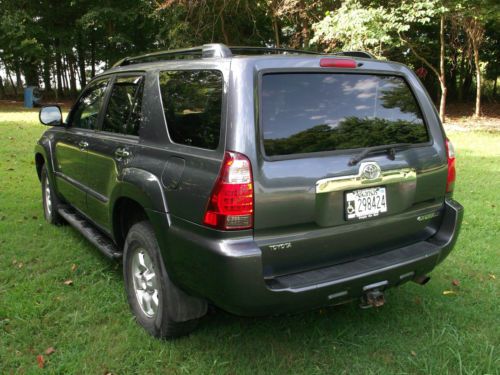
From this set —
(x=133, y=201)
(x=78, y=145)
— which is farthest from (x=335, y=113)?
(x=78, y=145)

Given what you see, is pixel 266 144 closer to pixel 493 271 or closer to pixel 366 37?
pixel 493 271

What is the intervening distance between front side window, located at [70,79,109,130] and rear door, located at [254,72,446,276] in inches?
81.6

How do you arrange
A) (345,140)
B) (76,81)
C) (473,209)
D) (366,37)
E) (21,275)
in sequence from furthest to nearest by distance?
(76,81) → (366,37) → (473,209) → (21,275) → (345,140)


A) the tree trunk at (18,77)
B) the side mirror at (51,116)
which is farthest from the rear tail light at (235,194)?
the tree trunk at (18,77)

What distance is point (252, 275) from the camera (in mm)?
2338

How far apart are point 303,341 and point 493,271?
→ 2.03 m

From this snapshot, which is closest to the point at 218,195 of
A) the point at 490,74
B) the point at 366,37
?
the point at 366,37

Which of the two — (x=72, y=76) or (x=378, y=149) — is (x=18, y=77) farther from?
(x=378, y=149)

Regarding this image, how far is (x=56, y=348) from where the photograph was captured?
297cm

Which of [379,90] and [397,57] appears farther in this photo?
[397,57]

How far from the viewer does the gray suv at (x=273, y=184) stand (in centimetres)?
239

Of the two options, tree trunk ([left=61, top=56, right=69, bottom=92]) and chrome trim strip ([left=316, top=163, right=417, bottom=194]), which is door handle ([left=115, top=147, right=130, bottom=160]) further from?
tree trunk ([left=61, top=56, right=69, bottom=92])

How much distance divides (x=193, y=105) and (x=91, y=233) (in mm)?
1878

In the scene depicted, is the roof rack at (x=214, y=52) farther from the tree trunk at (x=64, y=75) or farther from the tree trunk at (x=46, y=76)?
the tree trunk at (x=64, y=75)
